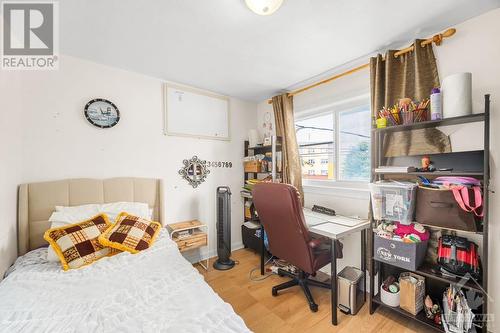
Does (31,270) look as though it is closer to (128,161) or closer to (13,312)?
(13,312)

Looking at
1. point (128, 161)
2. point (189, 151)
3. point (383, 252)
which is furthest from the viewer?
point (189, 151)

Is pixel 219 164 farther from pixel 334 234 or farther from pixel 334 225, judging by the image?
pixel 334 234

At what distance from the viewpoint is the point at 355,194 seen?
2.19 meters

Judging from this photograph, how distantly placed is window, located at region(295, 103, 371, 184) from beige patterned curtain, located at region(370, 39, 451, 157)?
1.05 feet

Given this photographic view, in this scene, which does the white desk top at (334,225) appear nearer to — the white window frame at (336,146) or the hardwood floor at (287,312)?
the white window frame at (336,146)

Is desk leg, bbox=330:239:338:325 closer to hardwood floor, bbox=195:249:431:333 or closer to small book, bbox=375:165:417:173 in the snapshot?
hardwood floor, bbox=195:249:431:333

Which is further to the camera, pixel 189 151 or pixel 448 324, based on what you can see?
pixel 189 151

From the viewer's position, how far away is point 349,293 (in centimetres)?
178

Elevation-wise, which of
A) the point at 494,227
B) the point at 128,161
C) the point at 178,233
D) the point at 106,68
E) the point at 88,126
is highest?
the point at 106,68

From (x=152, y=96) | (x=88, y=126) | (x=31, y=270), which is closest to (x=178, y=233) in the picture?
(x=31, y=270)

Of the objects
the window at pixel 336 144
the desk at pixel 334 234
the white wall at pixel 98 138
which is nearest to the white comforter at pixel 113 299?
the white wall at pixel 98 138

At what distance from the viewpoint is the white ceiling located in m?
1.38

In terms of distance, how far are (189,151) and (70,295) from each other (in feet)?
6.07

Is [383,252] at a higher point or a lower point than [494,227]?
lower
